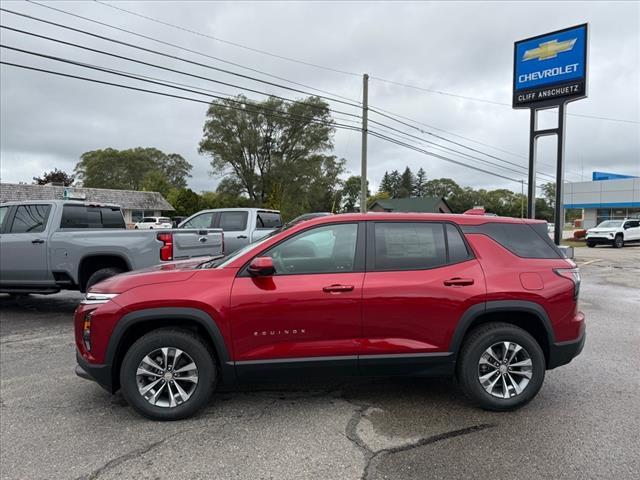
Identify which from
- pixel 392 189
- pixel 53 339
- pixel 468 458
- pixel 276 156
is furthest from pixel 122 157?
pixel 468 458

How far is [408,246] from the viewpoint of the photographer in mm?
3928

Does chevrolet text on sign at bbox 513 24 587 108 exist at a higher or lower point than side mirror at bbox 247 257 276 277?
higher

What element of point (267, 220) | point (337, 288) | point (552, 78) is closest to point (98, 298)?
point (337, 288)

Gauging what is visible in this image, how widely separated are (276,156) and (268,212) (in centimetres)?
3492

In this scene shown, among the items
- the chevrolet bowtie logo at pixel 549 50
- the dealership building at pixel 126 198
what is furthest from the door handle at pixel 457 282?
the dealership building at pixel 126 198

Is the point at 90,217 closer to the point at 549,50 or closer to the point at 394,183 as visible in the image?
the point at 549,50

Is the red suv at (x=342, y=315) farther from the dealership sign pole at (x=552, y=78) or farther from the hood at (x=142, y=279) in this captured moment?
the dealership sign pole at (x=552, y=78)

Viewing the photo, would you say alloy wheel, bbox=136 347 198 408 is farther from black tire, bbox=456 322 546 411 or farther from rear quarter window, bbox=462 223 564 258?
rear quarter window, bbox=462 223 564 258

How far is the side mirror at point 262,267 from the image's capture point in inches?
138

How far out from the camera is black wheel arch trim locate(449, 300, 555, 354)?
148 inches

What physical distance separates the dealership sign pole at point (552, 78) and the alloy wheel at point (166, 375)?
16422 mm

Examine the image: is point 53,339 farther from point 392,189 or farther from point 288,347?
point 392,189

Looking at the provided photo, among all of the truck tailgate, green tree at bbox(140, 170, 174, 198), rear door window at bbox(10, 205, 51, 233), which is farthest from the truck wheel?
green tree at bbox(140, 170, 174, 198)

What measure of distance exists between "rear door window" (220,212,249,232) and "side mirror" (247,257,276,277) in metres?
7.18
